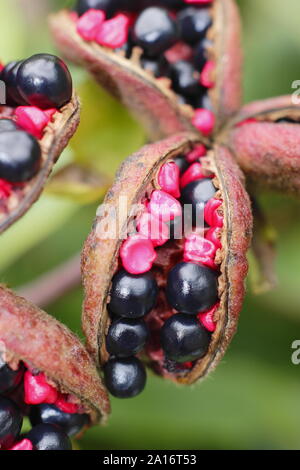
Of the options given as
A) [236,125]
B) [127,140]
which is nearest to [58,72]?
[236,125]

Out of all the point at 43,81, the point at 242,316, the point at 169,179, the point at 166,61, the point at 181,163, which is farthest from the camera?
the point at 242,316

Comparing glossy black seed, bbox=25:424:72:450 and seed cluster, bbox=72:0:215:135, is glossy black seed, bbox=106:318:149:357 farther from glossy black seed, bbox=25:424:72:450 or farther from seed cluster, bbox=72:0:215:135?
seed cluster, bbox=72:0:215:135

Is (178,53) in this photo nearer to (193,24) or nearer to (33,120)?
(193,24)

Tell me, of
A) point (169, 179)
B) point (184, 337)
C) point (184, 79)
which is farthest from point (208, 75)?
point (184, 337)

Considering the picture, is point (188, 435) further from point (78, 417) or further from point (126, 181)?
point (126, 181)

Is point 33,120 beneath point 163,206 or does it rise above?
above

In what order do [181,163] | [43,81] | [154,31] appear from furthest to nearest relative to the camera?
1. [154,31]
2. [181,163]
3. [43,81]
